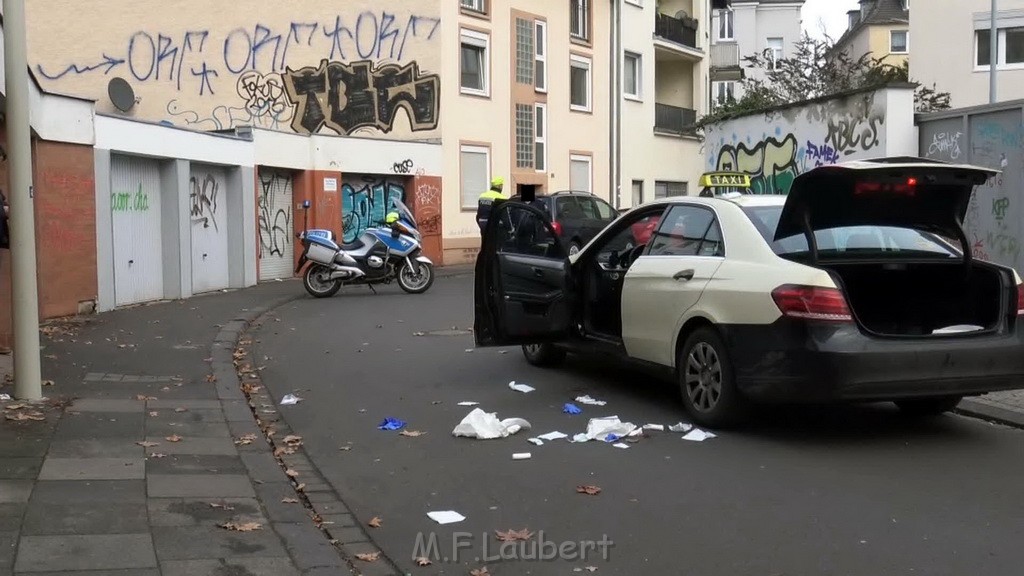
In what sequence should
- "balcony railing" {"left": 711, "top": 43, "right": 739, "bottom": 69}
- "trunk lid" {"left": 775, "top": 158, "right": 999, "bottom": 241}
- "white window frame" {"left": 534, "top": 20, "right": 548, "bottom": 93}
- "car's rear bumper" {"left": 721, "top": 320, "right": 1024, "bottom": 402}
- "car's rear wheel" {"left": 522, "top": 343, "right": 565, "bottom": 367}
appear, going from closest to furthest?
"car's rear bumper" {"left": 721, "top": 320, "right": 1024, "bottom": 402}
"trunk lid" {"left": 775, "top": 158, "right": 999, "bottom": 241}
"car's rear wheel" {"left": 522, "top": 343, "right": 565, "bottom": 367}
"white window frame" {"left": 534, "top": 20, "right": 548, "bottom": 93}
"balcony railing" {"left": 711, "top": 43, "right": 739, "bottom": 69}

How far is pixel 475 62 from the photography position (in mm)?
29375

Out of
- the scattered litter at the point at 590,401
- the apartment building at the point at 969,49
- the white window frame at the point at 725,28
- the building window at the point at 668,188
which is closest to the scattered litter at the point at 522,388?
the scattered litter at the point at 590,401

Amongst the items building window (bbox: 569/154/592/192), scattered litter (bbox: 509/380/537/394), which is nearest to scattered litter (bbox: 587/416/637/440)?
scattered litter (bbox: 509/380/537/394)

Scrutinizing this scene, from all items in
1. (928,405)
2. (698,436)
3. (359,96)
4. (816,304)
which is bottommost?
(698,436)

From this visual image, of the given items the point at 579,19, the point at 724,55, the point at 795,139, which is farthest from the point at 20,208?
the point at 724,55

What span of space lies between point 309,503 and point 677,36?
36.1 meters

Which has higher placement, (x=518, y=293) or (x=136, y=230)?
(x=136, y=230)

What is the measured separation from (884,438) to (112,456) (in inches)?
192

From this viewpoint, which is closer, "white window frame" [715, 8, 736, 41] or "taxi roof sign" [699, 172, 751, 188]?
"taxi roof sign" [699, 172, 751, 188]

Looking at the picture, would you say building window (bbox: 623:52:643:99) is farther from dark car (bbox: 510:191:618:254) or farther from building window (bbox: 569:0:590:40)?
dark car (bbox: 510:191:618:254)

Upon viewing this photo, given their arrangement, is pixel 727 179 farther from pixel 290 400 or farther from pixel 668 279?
pixel 290 400

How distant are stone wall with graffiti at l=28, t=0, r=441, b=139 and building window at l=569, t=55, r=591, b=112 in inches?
256

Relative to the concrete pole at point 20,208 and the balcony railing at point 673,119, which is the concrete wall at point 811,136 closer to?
the concrete pole at point 20,208

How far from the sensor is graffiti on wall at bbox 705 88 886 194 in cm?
1538
